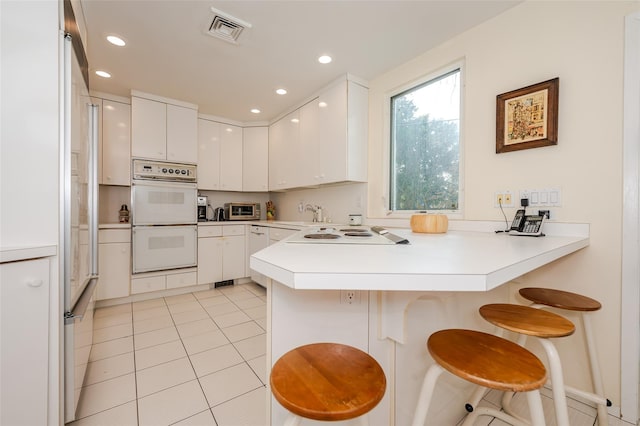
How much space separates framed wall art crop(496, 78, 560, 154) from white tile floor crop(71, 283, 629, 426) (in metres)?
1.58

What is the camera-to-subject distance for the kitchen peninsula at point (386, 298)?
2.10ft

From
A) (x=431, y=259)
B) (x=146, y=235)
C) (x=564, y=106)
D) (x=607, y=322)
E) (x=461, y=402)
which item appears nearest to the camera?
(x=431, y=259)

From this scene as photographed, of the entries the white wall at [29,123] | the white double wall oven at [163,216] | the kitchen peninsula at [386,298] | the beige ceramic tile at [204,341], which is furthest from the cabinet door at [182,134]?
the kitchen peninsula at [386,298]

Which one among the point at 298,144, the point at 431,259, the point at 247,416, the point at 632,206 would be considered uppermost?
the point at 298,144

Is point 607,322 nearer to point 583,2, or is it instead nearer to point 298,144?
point 583,2

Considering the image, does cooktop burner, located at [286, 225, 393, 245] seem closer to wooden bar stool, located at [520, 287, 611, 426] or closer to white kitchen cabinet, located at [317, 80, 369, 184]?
wooden bar stool, located at [520, 287, 611, 426]

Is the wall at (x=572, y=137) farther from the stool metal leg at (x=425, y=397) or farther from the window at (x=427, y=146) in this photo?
the stool metal leg at (x=425, y=397)

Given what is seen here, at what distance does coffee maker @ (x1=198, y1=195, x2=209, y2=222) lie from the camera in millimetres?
3810

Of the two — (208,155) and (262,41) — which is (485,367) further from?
(208,155)

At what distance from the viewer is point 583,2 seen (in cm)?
153

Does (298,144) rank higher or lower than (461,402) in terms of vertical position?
higher

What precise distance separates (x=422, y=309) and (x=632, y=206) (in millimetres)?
1318

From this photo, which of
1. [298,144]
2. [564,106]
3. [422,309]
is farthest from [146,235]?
[564,106]

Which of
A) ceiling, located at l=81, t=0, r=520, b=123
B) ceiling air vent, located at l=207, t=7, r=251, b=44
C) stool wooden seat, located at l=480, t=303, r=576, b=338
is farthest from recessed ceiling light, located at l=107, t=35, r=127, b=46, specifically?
stool wooden seat, located at l=480, t=303, r=576, b=338
